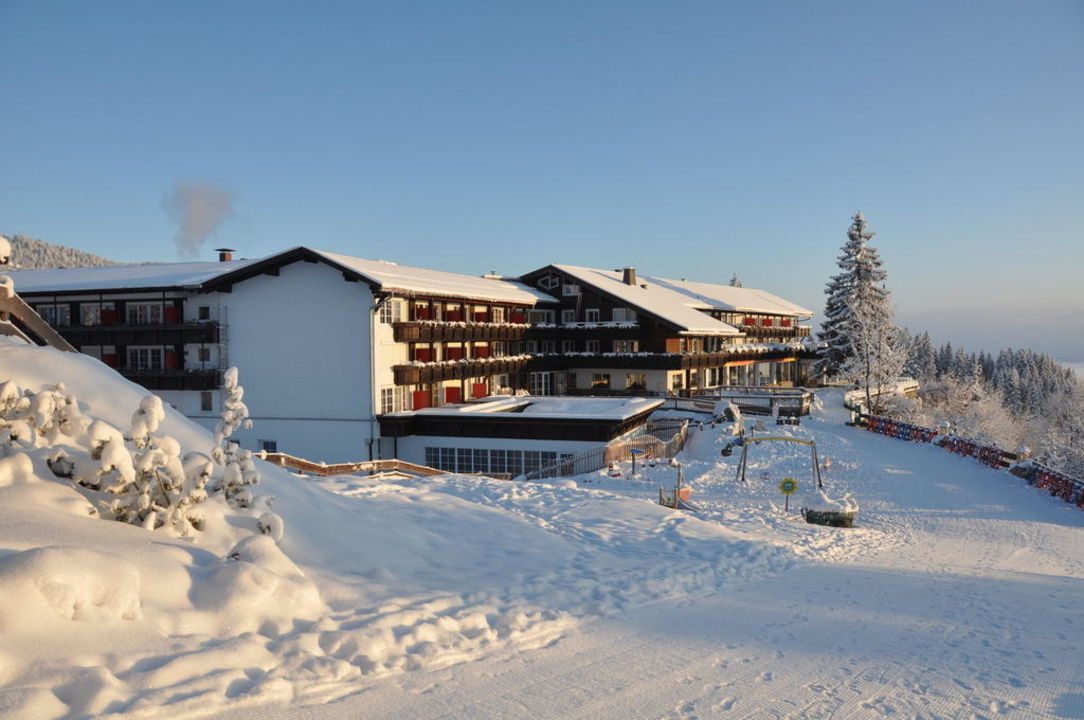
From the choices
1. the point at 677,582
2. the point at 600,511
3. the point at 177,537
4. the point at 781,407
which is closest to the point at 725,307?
the point at 781,407

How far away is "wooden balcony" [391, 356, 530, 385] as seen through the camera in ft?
125

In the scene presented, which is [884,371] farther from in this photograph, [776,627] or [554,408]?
[776,627]

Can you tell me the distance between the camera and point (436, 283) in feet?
138

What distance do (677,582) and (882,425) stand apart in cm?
3859

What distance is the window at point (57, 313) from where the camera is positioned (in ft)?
141

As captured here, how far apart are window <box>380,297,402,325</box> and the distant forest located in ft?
497

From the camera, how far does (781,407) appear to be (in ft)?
165

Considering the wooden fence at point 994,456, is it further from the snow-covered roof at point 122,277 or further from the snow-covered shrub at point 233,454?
the snow-covered roof at point 122,277

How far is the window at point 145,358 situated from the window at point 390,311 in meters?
14.3

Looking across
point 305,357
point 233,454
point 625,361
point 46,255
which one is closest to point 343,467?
point 305,357

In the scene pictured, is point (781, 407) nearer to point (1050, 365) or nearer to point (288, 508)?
point (288, 508)

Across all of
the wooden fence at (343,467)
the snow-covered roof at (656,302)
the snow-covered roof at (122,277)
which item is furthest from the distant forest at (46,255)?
the wooden fence at (343,467)

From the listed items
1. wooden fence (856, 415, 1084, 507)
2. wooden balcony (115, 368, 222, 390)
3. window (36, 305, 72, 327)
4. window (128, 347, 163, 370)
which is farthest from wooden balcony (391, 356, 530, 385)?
wooden fence (856, 415, 1084, 507)

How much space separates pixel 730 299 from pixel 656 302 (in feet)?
77.7
